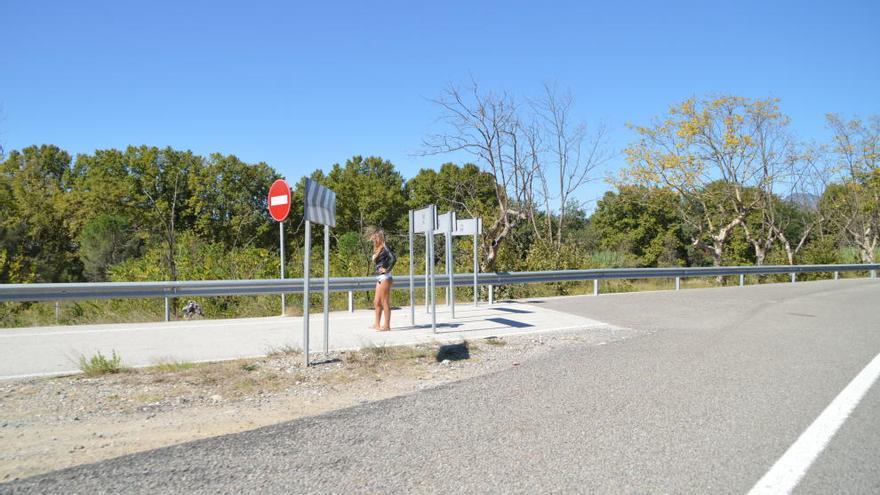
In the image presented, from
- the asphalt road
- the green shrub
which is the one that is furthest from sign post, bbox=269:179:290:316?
the asphalt road

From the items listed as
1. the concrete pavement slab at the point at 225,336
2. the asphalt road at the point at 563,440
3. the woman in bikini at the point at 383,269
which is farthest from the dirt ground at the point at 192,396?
the woman in bikini at the point at 383,269

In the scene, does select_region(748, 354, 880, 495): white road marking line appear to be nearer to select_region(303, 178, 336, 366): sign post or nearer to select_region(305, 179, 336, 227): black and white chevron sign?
select_region(303, 178, 336, 366): sign post

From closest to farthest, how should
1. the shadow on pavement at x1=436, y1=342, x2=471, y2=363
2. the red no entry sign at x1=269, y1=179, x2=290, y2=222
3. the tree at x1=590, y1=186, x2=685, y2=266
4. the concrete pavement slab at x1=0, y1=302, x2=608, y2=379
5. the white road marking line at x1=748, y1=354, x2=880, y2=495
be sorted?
1. the white road marking line at x1=748, y1=354, x2=880, y2=495
2. the concrete pavement slab at x1=0, y1=302, x2=608, y2=379
3. the shadow on pavement at x1=436, y1=342, x2=471, y2=363
4. the red no entry sign at x1=269, y1=179, x2=290, y2=222
5. the tree at x1=590, y1=186, x2=685, y2=266

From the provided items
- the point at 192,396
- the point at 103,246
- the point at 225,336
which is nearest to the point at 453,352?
the point at 192,396

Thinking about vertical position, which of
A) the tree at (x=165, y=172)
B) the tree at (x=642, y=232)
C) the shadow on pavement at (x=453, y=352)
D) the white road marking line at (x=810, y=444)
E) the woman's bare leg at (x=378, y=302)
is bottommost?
the white road marking line at (x=810, y=444)

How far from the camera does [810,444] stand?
4.34 metres

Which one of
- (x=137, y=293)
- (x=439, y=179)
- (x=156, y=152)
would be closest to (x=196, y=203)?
(x=156, y=152)

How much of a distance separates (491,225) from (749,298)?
304 inches

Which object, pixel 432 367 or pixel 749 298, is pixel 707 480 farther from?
pixel 749 298

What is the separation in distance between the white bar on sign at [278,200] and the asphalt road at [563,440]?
4.79 m

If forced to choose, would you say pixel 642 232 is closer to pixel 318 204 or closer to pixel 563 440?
pixel 318 204

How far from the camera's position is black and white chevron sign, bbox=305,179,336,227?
24.6 feet

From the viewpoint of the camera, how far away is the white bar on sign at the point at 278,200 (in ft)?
32.1

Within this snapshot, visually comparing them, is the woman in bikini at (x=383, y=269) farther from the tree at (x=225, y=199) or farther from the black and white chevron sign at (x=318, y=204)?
the tree at (x=225, y=199)
